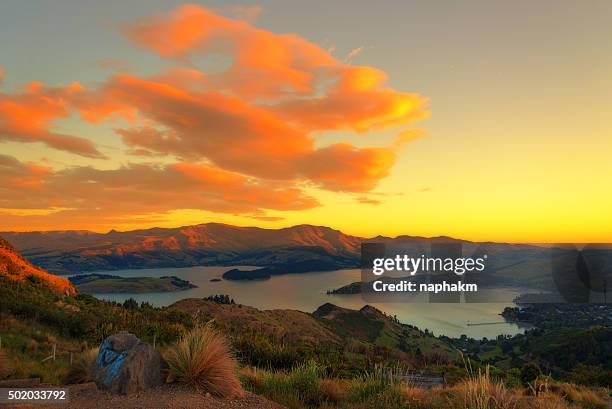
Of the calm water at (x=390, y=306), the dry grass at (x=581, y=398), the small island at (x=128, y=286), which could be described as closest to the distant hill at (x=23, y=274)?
the dry grass at (x=581, y=398)

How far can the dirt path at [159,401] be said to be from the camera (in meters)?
6.48

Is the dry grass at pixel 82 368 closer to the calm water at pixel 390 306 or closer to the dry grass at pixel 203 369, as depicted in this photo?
the dry grass at pixel 203 369

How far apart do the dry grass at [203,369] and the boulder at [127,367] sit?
0.33 metres

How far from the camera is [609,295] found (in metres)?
182

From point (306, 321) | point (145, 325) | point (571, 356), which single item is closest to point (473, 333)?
point (571, 356)

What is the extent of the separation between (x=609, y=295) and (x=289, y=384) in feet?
731

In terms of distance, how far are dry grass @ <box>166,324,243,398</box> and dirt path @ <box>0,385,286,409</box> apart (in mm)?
237

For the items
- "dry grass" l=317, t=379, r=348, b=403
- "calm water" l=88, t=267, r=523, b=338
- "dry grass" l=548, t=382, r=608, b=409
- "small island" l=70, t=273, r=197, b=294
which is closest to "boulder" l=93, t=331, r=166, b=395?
"dry grass" l=317, t=379, r=348, b=403

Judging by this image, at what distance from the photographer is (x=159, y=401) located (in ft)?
22.1

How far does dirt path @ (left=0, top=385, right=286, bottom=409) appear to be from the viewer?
6480 millimetres

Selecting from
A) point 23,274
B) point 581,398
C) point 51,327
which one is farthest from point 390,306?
point 581,398

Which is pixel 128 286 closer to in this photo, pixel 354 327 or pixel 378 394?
pixel 354 327

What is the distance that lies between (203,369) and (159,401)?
3.67 ft

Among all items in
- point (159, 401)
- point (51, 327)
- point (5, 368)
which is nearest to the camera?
point (159, 401)
